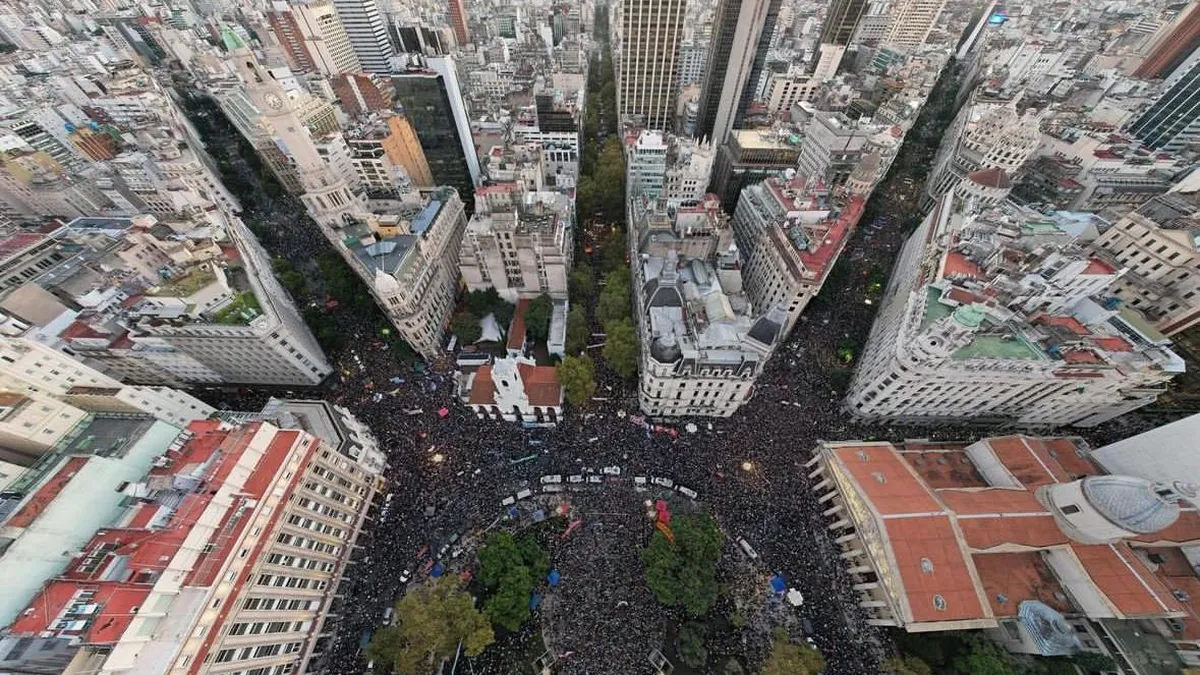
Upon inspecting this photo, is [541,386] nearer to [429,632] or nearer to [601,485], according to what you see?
[601,485]

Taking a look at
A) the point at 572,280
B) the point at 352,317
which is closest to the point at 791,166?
the point at 572,280

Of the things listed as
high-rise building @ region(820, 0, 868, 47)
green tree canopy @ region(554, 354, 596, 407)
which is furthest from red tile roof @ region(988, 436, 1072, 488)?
high-rise building @ region(820, 0, 868, 47)

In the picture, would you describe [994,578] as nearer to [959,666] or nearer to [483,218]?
[959,666]

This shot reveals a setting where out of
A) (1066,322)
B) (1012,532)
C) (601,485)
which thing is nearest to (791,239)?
(1066,322)

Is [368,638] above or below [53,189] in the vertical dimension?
below

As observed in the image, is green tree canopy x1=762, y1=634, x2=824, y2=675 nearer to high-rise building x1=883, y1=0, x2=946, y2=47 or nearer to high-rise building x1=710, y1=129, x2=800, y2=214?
high-rise building x1=710, y1=129, x2=800, y2=214

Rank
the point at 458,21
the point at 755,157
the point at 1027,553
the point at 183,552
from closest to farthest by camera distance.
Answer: the point at 183,552, the point at 1027,553, the point at 755,157, the point at 458,21
